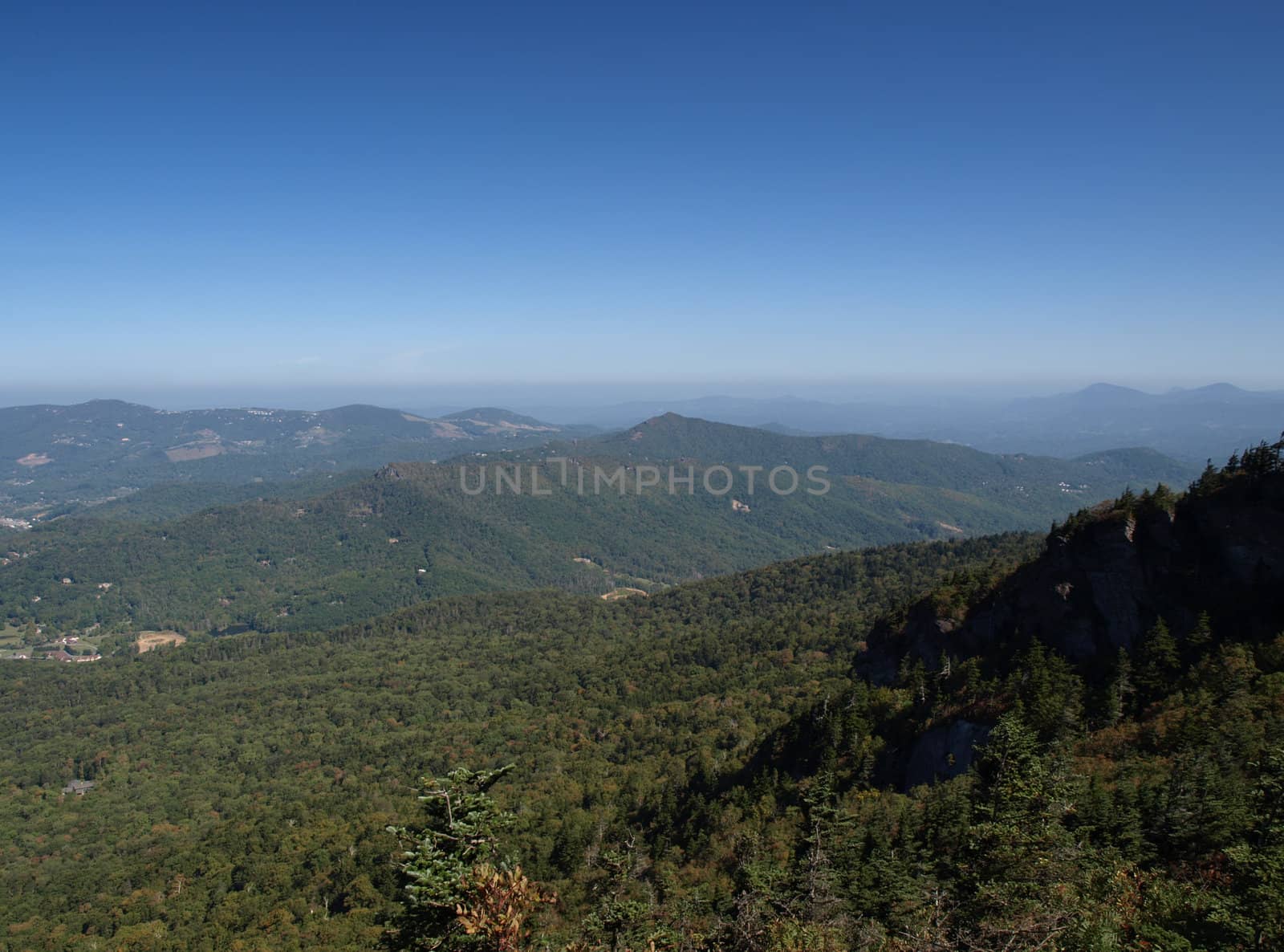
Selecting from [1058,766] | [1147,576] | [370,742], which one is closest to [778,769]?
[1147,576]

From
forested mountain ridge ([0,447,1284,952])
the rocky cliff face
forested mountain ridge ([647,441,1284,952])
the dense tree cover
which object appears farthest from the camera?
the dense tree cover

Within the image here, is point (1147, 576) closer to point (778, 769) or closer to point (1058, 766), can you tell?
point (1058, 766)

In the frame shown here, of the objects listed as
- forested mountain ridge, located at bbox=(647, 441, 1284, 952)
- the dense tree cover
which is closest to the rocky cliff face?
forested mountain ridge, located at bbox=(647, 441, 1284, 952)

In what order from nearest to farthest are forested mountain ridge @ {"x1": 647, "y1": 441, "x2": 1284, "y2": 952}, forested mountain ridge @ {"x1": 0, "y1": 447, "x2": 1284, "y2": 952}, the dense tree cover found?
forested mountain ridge @ {"x1": 647, "y1": 441, "x2": 1284, "y2": 952} < forested mountain ridge @ {"x1": 0, "y1": 447, "x2": 1284, "y2": 952} < the dense tree cover

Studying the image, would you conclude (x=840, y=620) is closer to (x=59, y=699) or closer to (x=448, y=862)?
(x=448, y=862)

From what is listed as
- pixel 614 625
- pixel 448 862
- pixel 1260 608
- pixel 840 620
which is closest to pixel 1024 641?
pixel 1260 608

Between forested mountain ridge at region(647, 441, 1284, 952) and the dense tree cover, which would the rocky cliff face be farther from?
the dense tree cover
